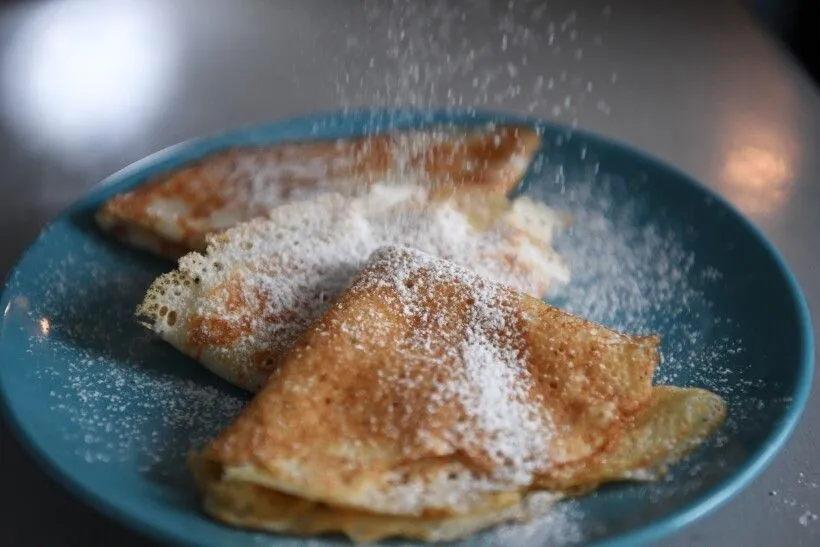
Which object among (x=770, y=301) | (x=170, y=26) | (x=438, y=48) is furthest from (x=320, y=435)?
(x=170, y=26)

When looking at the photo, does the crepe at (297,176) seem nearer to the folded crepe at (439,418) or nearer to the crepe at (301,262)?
the crepe at (301,262)

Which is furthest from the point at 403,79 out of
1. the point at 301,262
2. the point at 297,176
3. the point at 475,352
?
the point at 475,352

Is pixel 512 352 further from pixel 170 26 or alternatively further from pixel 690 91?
pixel 170 26

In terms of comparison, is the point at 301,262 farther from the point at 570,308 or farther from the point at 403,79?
the point at 403,79

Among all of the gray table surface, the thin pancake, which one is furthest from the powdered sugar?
the gray table surface

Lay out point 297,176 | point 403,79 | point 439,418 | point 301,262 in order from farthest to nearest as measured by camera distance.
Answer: point 403,79 < point 297,176 < point 301,262 < point 439,418

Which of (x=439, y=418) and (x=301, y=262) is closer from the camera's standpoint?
(x=439, y=418)
